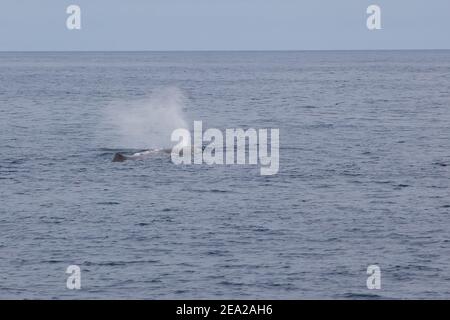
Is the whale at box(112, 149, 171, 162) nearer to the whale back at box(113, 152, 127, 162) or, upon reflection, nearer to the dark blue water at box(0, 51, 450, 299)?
the whale back at box(113, 152, 127, 162)

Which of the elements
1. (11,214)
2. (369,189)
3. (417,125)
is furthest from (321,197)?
(417,125)

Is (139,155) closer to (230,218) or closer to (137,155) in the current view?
(137,155)

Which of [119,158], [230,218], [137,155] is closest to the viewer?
[230,218]

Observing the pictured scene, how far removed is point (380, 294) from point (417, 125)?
63.9m

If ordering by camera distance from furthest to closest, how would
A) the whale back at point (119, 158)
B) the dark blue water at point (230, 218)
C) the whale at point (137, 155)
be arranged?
the whale at point (137, 155) → the whale back at point (119, 158) → the dark blue water at point (230, 218)

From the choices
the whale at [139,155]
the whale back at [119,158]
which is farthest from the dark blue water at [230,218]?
the whale back at [119,158]

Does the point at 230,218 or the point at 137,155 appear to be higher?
the point at 137,155

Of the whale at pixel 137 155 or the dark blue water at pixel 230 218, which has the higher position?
the whale at pixel 137 155

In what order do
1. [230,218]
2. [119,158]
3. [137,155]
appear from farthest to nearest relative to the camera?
1. [137,155]
2. [119,158]
3. [230,218]

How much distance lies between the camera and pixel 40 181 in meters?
59.1

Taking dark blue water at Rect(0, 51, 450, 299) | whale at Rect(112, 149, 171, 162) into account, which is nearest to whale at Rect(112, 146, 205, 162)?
whale at Rect(112, 149, 171, 162)

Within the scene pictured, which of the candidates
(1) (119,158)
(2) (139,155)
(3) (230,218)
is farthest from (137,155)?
(3) (230,218)

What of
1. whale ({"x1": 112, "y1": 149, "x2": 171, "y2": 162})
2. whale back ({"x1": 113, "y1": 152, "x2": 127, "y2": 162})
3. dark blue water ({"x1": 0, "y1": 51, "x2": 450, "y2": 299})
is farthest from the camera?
whale ({"x1": 112, "y1": 149, "x2": 171, "y2": 162})

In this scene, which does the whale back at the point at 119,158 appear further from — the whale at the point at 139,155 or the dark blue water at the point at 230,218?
the dark blue water at the point at 230,218
